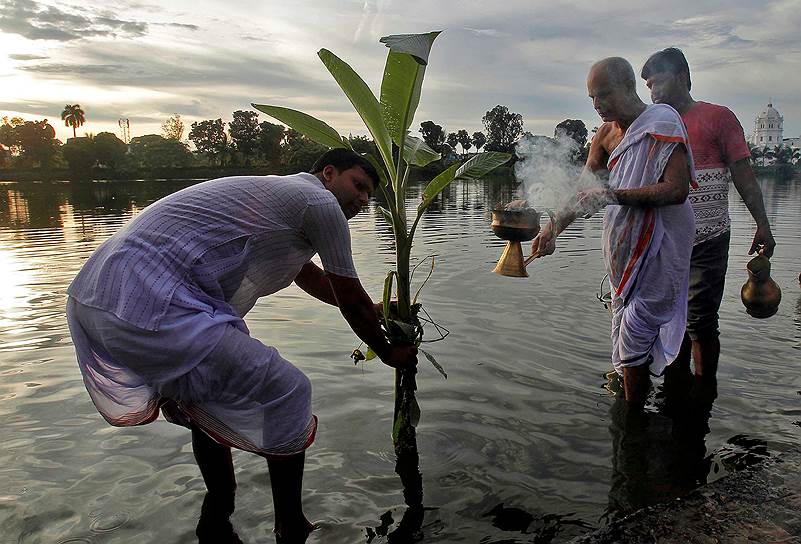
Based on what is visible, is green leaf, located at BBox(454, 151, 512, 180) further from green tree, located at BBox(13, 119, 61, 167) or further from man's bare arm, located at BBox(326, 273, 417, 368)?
green tree, located at BBox(13, 119, 61, 167)

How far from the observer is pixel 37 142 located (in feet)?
276

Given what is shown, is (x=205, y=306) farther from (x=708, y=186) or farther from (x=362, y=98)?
(x=708, y=186)

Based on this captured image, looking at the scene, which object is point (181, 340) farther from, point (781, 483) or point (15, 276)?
point (15, 276)

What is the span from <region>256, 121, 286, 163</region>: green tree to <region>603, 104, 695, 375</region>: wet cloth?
65.4 m

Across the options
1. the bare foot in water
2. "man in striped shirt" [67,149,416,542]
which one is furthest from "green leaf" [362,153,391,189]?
the bare foot in water

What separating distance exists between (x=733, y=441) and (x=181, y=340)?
3.18 metres

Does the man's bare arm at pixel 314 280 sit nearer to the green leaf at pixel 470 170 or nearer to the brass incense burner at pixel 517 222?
the green leaf at pixel 470 170

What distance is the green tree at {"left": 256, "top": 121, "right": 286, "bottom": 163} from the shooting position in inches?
2621

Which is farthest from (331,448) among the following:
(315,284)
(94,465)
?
(94,465)

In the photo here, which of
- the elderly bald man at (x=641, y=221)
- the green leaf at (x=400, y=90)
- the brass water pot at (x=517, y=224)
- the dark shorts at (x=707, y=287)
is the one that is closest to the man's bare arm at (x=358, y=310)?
the green leaf at (x=400, y=90)

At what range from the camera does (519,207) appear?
3.59 meters

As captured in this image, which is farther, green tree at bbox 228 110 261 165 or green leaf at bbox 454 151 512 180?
green tree at bbox 228 110 261 165

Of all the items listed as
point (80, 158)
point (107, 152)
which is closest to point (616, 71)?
point (80, 158)

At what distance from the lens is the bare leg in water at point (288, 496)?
2461 millimetres
